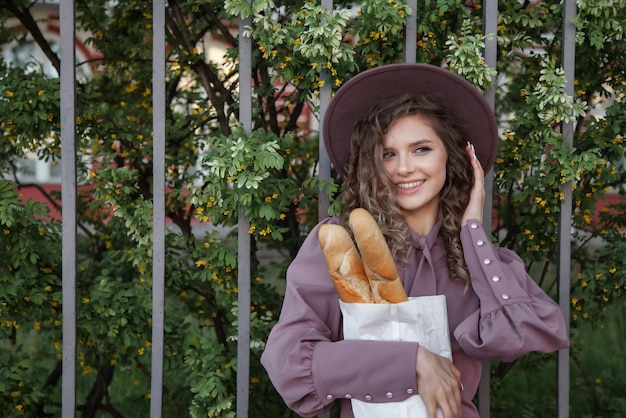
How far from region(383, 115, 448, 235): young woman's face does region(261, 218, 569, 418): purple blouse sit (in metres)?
0.11

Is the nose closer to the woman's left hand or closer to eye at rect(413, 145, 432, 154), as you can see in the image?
eye at rect(413, 145, 432, 154)

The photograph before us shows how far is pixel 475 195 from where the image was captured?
1.94m

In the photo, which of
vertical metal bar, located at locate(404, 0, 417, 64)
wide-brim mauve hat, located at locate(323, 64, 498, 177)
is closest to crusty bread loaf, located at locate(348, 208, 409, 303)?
wide-brim mauve hat, located at locate(323, 64, 498, 177)

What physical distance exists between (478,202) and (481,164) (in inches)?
7.8

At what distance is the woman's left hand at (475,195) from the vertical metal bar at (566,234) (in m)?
0.45

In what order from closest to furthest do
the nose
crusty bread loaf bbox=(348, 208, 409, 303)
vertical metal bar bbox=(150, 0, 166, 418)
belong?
crusty bread loaf bbox=(348, 208, 409, 303), the nose, vertical metal bar bbox=(150, 0, 166, 418)

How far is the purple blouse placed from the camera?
173 centimetres

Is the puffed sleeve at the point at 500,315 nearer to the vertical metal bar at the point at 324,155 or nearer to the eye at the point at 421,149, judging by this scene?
the eye at the point at 421,149

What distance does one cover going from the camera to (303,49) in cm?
213

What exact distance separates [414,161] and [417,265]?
27 centimetres

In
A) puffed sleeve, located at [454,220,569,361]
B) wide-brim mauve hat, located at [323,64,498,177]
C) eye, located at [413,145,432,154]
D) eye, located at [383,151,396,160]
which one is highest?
wide-brim mauve hat, located at [323,64,498,177]

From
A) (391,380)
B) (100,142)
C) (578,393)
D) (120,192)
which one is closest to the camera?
(391,380)

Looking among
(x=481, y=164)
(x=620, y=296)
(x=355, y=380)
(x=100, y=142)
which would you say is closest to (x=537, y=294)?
(x=481, y=164)

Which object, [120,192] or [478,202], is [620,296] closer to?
[478,202]
